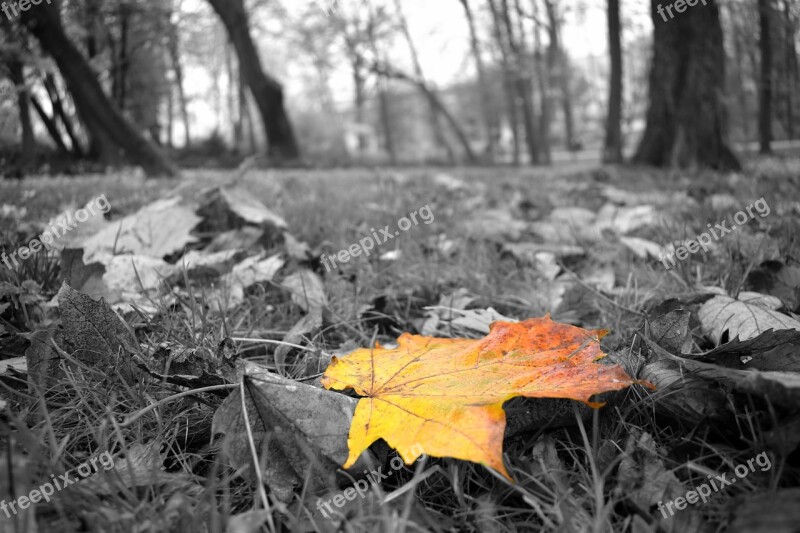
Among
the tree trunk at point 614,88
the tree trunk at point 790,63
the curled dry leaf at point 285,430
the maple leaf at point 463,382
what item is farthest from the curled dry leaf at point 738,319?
the tree trunk at point 614,88

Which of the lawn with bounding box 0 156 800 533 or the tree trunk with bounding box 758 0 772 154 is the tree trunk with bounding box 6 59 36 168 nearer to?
the lawn with bounding box 0 156 800 533

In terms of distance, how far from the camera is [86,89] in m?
5.52

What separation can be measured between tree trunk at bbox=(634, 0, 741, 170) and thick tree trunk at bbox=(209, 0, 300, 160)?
28.7 feet

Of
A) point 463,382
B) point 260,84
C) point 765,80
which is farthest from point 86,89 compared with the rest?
point 765,80

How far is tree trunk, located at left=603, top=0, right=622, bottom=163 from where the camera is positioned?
745 centimetres

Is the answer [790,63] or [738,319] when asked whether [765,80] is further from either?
[738,319]

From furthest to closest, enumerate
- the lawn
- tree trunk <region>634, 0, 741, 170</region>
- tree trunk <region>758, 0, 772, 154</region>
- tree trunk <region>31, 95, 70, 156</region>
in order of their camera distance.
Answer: tree trunk <region>31, 95, 70, 156</region> < tree trunk <region>758, 0, 772, 154</region> < tree trunk <region>634, 0, 741, 170</region> < the lawn

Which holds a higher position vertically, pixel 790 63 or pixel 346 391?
pixel 790 63

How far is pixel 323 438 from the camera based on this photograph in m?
0.80

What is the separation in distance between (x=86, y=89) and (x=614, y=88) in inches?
300

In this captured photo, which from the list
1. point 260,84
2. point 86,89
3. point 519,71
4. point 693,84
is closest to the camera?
point 693,84

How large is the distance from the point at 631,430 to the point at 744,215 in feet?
5.79

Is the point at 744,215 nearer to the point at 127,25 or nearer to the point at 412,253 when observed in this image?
the point at 412,253

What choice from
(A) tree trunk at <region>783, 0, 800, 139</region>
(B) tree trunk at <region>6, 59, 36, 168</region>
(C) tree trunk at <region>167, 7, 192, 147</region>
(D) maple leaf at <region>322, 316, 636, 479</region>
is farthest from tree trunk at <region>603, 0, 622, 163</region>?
(C) tree trunk at <region>167, 7, 192, 147</region>
